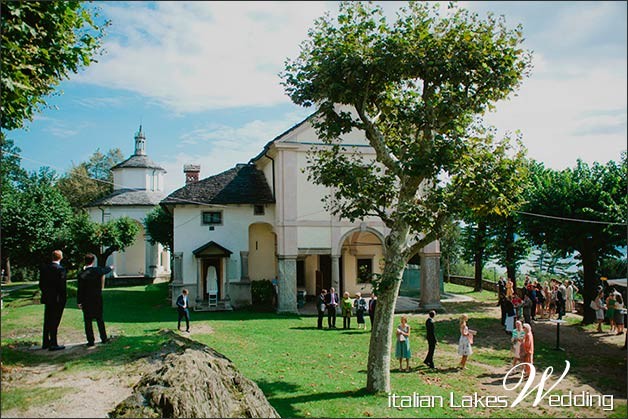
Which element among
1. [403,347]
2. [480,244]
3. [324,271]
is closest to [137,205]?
[324,271]

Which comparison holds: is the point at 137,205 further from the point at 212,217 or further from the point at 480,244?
the point at 480,244

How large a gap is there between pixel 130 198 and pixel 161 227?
8892mm

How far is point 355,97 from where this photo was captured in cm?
1176

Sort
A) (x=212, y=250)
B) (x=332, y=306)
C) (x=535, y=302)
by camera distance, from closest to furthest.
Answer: (x=332, y=306), (x=535, y=302), (x=212, y=250)

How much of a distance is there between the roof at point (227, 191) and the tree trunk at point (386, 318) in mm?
14064

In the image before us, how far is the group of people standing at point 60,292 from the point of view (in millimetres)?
8359

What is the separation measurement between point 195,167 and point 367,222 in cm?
1627

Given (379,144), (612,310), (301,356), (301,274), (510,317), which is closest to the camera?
(379,144)

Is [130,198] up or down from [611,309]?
up

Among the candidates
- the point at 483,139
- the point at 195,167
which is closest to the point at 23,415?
the point at 483,139

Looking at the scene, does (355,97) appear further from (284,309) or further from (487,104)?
(284,309)

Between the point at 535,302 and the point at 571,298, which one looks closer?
the point at 535,302

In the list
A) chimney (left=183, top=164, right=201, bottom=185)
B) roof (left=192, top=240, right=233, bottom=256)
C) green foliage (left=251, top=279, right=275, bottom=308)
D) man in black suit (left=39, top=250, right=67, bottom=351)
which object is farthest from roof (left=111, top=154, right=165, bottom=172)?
man in black suit (left=39, top=250, right=67, bottom=351)

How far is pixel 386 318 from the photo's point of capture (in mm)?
11328
